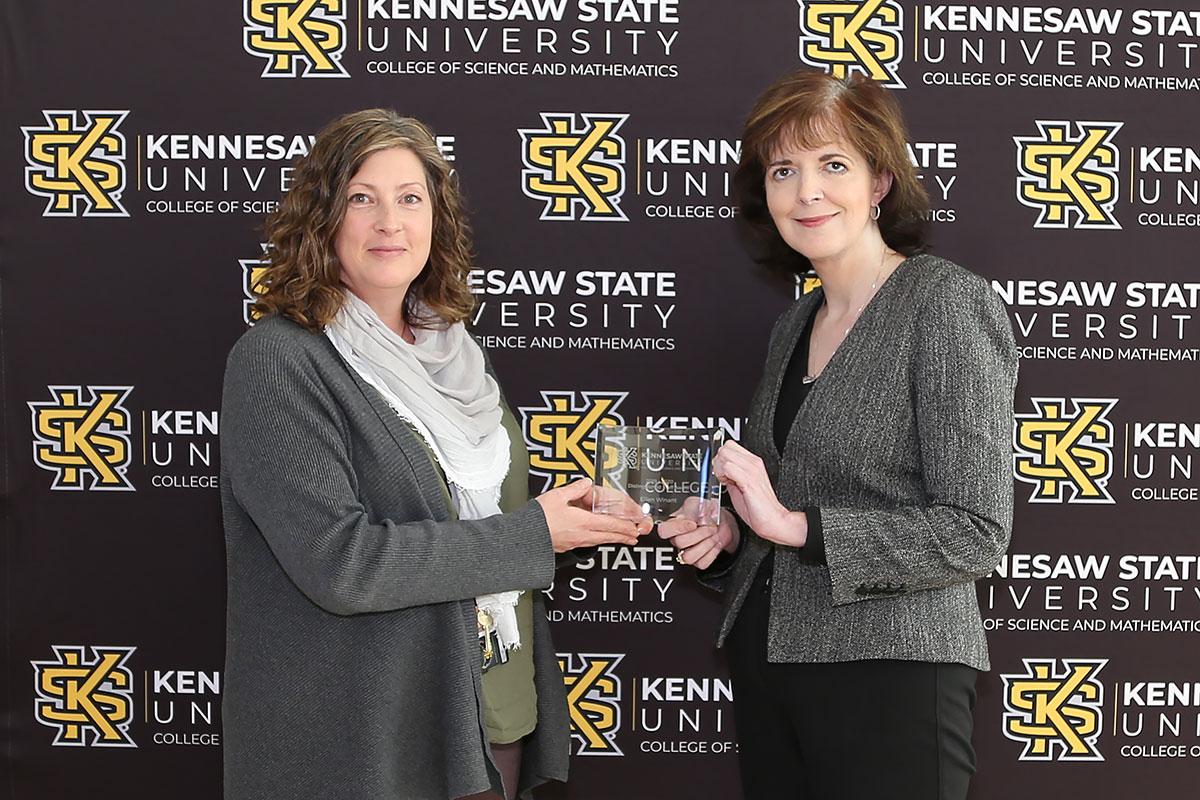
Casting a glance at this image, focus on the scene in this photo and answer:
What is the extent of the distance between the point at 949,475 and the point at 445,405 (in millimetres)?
855

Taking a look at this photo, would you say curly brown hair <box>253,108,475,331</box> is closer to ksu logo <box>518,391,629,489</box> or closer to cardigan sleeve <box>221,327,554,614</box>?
cardigan sleeve <box>221,327,554,614</box>

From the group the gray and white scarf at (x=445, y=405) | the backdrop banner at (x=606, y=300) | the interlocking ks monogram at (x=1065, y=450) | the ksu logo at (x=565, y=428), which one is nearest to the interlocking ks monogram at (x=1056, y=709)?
the backdrop banner at (x=606, y=300)

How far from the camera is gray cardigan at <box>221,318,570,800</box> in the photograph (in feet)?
5.25

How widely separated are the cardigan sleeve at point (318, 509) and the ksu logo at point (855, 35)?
1608 millimetres

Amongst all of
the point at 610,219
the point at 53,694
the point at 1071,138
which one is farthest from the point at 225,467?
the point at 1071,138

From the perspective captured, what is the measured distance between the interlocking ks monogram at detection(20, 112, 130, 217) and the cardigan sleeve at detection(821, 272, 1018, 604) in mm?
2036

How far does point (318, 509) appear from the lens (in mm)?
1593

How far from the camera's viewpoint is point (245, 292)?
8.71ft

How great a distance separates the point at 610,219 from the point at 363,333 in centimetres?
104

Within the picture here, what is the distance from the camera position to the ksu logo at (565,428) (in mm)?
2670

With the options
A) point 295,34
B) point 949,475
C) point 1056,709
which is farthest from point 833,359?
point 295,34


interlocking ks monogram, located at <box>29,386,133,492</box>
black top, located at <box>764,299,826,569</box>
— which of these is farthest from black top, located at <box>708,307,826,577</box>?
interlocking ks monogram, located at <box>29,386,133,492</box>

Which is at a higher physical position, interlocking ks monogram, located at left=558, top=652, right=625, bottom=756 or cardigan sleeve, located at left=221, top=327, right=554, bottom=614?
cardigan sleeve, located at left=221, top=327, right=554, bottom=614

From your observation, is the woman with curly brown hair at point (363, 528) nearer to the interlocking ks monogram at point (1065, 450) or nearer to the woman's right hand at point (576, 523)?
the woman's right hand at point (576, 523)
